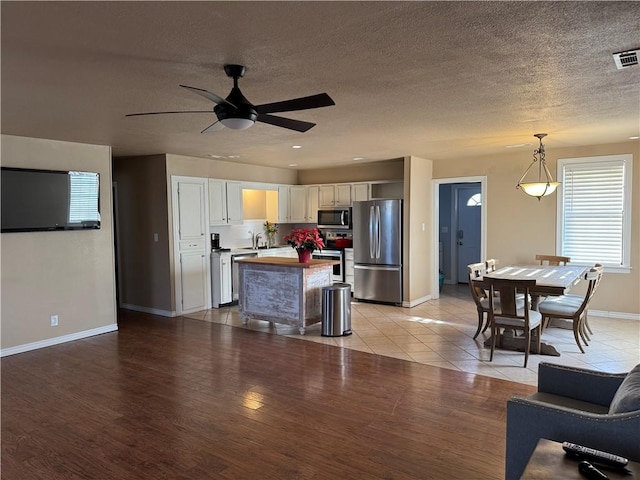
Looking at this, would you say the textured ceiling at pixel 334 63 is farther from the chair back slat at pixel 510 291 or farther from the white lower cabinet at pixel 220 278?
the white lower cabinet at pixel 220 278

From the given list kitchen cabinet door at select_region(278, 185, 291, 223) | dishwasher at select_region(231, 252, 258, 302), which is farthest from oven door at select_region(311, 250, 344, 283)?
dishwasher at select_region(231, 252, 258, 302)

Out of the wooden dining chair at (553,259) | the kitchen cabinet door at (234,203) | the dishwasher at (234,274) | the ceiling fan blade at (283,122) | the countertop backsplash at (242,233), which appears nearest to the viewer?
the ceiling fan blade at (283,122)

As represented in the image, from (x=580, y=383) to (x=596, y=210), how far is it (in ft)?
15.5

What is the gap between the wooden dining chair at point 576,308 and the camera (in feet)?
15.3

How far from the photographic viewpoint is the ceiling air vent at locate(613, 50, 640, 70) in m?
2.60

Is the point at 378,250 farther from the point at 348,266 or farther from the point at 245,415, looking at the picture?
the point at 245,415

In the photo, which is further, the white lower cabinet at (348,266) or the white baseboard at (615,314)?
the white lower cabinet at (348,266)

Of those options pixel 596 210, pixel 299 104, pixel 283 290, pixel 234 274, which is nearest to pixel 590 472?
pixel 299 104

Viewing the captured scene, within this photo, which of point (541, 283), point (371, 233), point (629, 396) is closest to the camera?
point (629, 396)

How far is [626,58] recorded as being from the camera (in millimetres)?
2674

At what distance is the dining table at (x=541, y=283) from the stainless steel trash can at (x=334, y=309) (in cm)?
153

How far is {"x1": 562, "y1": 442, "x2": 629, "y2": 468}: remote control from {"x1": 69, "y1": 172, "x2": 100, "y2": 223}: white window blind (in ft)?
17.9

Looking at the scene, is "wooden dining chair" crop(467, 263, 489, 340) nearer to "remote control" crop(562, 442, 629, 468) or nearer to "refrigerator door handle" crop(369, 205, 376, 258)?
"refrigerator door handle" crop(369, 205, 376, 258)

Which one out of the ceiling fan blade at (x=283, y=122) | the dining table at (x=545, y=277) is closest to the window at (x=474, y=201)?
the dining table at (x=545, y=277)
